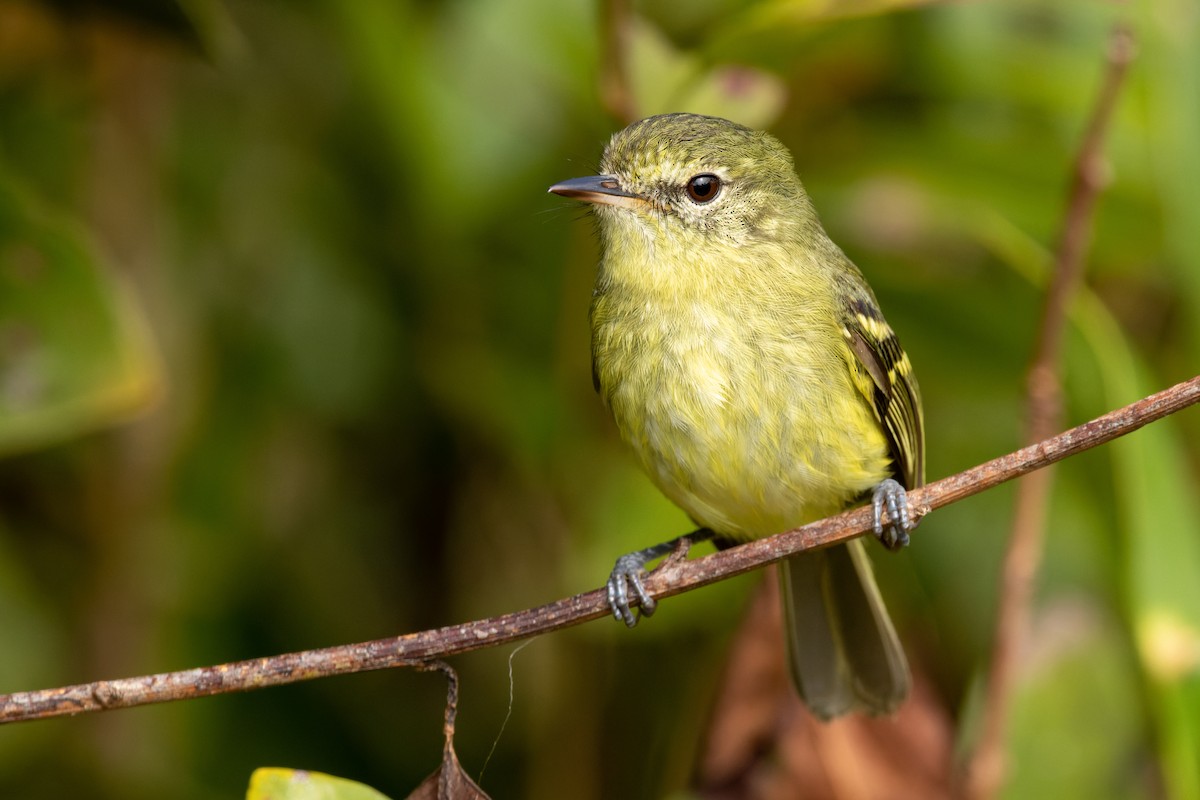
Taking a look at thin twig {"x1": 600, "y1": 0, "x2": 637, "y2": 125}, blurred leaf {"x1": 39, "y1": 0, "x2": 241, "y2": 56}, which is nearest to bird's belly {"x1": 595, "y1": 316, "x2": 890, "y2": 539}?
thin twig {"x1": 600, "y1": 0, "x2": 637, "y2": 125}

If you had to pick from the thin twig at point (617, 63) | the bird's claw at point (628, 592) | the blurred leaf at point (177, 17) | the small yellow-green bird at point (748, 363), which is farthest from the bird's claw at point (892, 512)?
the blurred leaf at point (177, 17)

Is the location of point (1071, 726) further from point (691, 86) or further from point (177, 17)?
point (177, 17)

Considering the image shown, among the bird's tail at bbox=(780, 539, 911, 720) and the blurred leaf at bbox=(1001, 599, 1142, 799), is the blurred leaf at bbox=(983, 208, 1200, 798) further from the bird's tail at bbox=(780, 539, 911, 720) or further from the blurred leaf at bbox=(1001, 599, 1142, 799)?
the bird's tail at bbox=(780, 539, 911, 720)

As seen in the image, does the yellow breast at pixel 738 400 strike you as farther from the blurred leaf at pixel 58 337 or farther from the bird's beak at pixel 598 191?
the blurred leaf at pixel 58 337

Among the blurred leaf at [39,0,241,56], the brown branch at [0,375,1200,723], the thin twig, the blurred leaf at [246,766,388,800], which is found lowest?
the blurred leaf at [246,766,388,800]

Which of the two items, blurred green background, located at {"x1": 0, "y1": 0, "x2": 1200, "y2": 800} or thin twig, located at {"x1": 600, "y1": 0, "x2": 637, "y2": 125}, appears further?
blurred green background, located at {"x1": 0, "y1": 0, "x2": 1200, "y2": 800}

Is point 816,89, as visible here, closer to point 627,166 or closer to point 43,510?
point 627,166

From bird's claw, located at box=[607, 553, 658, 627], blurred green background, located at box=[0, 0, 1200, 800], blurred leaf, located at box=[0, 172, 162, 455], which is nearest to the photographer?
bird's claw, located at box=[607, 553, 658, 627]

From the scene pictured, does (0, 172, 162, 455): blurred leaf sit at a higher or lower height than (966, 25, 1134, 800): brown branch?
higher

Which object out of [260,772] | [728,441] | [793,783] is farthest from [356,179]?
[260,772]
